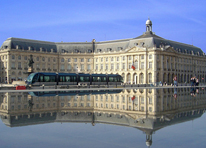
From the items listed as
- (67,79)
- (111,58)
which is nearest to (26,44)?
(111,58)

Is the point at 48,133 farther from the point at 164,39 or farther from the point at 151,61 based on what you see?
the point at 164,39

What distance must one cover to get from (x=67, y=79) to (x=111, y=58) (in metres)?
46.7

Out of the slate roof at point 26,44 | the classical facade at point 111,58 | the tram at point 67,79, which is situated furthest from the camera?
the slate roof at point 26,44

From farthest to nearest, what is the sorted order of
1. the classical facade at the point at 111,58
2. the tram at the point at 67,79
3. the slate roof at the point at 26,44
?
the slate roof at the point at 26,44, the classical facade at the point at 111,58, the tram at the point at 67,79

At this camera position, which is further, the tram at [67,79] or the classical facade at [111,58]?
the classical facade at [111,58]

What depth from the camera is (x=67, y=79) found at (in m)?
65.6

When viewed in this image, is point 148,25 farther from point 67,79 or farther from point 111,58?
point 67,79

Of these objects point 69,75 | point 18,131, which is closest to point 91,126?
point 18,131

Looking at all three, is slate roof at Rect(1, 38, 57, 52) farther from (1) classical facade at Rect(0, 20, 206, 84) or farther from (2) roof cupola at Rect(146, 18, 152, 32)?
(2) roof cupola at Rect(146, 18, 152, 32)

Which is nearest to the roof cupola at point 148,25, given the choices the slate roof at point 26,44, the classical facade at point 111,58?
the classical facade at point 111,58

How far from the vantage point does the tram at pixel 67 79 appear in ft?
195

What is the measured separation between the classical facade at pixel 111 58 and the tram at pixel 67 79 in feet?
84.3

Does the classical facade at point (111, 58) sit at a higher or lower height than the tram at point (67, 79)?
higher

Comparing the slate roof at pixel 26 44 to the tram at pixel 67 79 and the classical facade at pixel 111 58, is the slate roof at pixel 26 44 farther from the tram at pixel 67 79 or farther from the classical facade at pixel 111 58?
the tram at pixel 67 79
